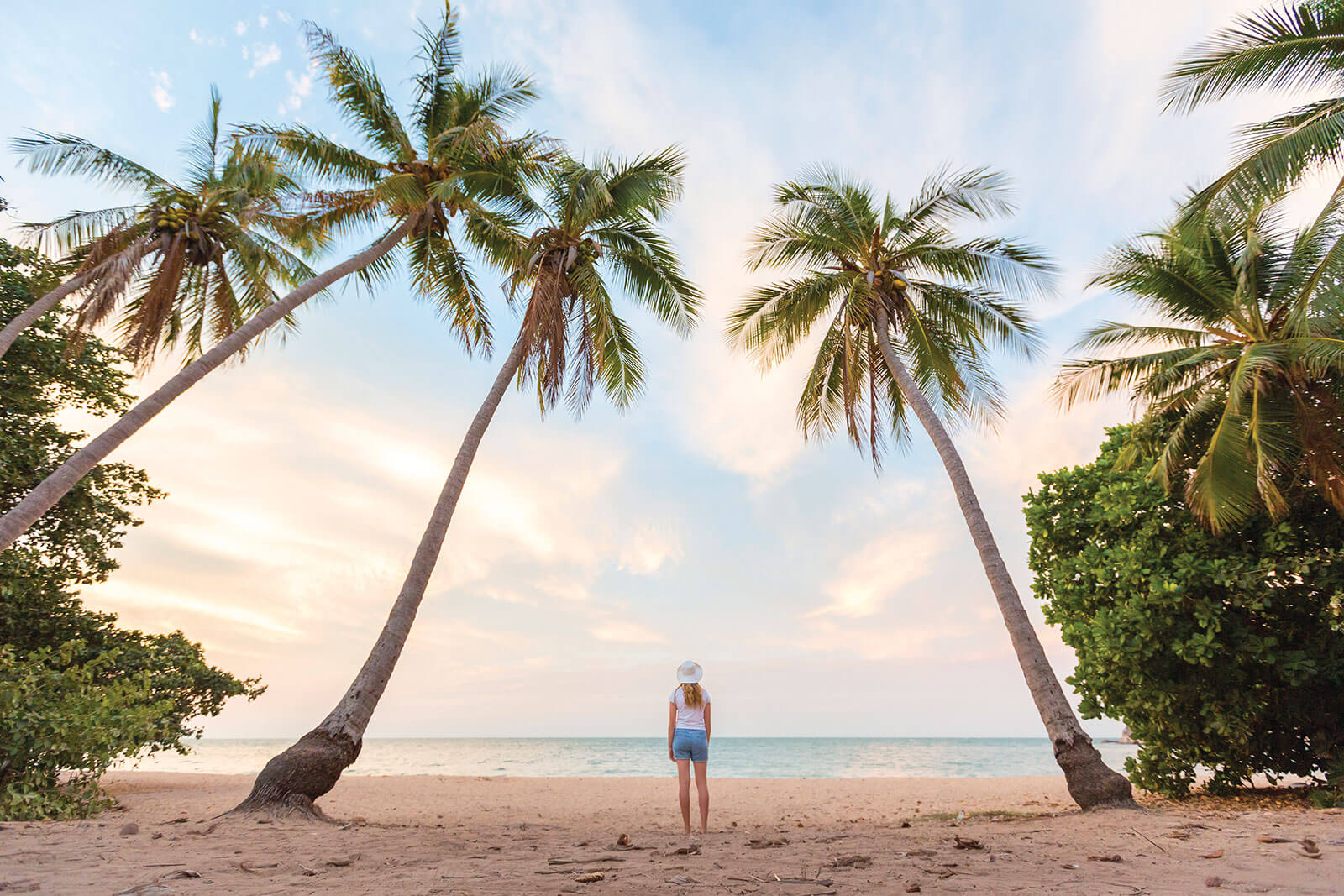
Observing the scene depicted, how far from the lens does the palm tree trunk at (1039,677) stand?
25.5ft

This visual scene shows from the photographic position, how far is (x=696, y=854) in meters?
5.12

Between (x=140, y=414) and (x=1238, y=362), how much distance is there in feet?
46.9

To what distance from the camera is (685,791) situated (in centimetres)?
682

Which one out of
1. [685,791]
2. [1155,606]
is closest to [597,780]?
[685,791]

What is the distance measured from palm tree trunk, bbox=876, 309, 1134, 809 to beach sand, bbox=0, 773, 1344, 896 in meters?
0.42

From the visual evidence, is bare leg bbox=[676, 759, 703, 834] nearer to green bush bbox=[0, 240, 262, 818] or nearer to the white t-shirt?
the white t-shirt

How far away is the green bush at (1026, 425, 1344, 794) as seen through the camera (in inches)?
336

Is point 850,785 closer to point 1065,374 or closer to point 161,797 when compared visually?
point 1065,374

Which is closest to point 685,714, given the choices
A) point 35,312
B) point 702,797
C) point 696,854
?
point 702,797

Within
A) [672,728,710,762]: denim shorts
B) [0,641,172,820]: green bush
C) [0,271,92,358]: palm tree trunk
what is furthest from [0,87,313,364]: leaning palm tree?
[672,728,710,762]: denim shorts

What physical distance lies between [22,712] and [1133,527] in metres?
13.9

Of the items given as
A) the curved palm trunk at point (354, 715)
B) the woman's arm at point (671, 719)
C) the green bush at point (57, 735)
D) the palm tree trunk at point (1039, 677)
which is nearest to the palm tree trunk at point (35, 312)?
the green bush at point (57, 735)

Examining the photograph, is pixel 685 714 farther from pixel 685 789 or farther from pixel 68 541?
pixel 68 541

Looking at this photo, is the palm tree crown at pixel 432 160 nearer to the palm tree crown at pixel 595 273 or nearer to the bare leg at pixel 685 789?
the palm tree crown at pixel 595 273
